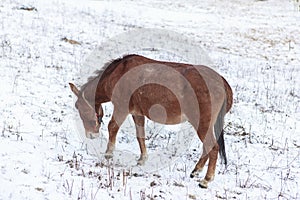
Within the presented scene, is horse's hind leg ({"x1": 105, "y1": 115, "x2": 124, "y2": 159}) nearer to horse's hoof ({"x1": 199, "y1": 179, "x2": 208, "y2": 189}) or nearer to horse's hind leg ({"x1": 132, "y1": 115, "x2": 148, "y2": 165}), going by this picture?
horse's hind leg ({"x1": 132, "y1": 115, "x2": 148, "y2": 165})

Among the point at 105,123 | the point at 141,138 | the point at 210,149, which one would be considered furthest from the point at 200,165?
the point at 105,123

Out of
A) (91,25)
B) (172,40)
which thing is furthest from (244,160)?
(91,25)

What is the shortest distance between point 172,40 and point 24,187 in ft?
43.7

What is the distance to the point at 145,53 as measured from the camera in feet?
48.0

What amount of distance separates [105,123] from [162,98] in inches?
99.5

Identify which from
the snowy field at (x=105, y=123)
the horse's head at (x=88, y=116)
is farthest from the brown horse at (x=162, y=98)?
the snowy field at (x=105, y=123)

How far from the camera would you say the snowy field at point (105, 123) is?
546 cm

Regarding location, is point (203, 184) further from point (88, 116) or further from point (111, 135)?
point (88, 116)

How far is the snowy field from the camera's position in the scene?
5.46 metres

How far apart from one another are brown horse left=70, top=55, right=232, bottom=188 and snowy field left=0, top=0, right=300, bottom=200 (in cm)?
50

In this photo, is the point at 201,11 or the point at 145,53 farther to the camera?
the point at 201,11

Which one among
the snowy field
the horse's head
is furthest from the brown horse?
the snowy field

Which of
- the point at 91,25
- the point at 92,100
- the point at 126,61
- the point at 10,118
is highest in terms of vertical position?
the point at 91,25

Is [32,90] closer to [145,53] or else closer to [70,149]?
[70,149]
